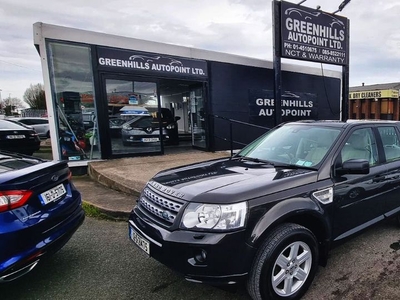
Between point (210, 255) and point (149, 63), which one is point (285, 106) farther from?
point (210, 255)

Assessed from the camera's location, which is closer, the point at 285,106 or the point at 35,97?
the point at 285,106

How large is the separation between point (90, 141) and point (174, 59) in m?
3.29

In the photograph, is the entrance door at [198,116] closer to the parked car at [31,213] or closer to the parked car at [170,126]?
the parked car at [170,126]

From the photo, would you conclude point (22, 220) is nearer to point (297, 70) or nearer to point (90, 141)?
point (90, 141)

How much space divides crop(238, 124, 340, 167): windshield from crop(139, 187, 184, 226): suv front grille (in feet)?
4.24

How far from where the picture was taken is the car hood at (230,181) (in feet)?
Result: 7.07

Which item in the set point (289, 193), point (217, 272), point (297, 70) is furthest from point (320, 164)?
point (297, 70)

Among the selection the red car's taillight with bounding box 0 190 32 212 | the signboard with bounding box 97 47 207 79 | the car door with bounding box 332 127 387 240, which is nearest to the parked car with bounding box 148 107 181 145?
the signboard with bounding box 97 47 207 79

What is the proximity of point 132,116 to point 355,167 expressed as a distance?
20.3 feet

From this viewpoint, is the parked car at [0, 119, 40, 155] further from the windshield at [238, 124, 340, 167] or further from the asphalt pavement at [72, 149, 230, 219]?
the windshield at [238, 124, 340, 167]

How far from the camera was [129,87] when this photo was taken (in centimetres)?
750

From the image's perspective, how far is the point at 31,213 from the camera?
2.33 metres

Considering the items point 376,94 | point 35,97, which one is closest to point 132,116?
point 376,94

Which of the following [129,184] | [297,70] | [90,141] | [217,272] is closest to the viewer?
[217,272]
